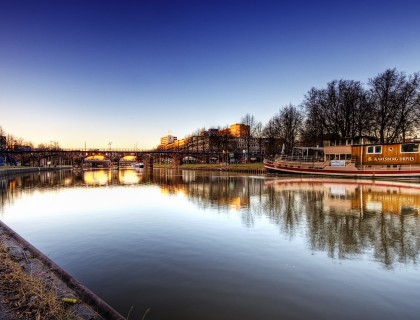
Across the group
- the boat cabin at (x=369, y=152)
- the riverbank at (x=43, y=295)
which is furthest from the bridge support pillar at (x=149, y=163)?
the riverbank at (x=43, y=295)

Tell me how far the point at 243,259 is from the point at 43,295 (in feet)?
21.7

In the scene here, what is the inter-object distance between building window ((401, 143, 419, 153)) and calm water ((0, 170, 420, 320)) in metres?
33.2

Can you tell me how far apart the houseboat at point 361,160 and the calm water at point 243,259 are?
33.2 metres

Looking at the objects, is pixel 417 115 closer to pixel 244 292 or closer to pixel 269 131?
pixel 269 131

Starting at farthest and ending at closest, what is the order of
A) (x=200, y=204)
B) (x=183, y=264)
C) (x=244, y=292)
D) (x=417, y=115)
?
(x=417, y=115), (x=200, y=204), (x=183, y=264), (x=244, y=292)

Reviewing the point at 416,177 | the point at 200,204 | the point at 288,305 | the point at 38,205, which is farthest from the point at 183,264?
the point at 416,177

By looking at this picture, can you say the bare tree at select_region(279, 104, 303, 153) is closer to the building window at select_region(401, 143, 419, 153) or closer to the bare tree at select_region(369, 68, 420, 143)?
the bare tree at select_region(369, 68, 420, 143)

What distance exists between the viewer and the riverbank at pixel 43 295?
240 inches

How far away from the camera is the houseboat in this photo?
48844 mm

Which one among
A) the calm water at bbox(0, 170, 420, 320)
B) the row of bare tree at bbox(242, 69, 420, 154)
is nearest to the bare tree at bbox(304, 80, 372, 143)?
the row of bare tree at bbox(242, 69, 420, 154)

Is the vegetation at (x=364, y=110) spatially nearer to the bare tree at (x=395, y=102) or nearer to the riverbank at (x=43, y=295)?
the bare tree at (x=395, y=102)

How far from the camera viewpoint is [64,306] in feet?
21.2

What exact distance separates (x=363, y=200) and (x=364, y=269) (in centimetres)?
1757

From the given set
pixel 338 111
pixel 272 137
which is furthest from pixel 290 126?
pixel 338 111
